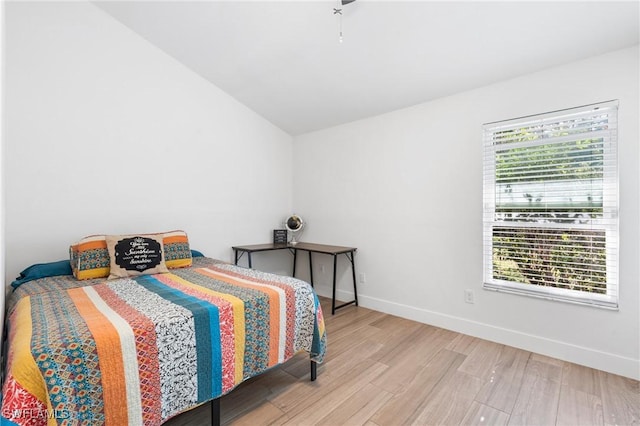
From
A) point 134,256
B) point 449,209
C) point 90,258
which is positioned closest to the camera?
point 90,258

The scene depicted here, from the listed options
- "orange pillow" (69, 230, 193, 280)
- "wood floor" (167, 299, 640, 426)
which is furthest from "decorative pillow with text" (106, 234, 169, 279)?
"wood floor" (167, 299, 640, 426)

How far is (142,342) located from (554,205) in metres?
2.87

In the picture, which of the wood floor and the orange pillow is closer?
the wood floor

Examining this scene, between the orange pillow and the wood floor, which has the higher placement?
the orange pillow

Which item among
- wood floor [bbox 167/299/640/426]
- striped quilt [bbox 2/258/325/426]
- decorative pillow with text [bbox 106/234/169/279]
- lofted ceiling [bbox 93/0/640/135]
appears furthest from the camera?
decorative pillow with text [bbox 106/234/169/279]

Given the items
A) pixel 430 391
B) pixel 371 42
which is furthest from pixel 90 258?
pixel 371 42

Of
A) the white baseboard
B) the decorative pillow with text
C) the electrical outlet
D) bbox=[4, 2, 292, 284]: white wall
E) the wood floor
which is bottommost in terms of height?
the wood floor

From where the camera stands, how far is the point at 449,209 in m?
2.92

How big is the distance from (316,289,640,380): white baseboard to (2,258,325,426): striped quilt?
4.81ft

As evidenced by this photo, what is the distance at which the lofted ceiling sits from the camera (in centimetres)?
204

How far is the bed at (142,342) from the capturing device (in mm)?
1152

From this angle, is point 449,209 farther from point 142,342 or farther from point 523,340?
point 142,342

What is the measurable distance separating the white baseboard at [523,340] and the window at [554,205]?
0.35 metres

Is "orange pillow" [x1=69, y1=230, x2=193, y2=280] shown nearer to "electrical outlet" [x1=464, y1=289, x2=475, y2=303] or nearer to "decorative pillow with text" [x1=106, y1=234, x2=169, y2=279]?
"decorative pillow with text" [x1=106, y1=234, x2=169, y2=279]
